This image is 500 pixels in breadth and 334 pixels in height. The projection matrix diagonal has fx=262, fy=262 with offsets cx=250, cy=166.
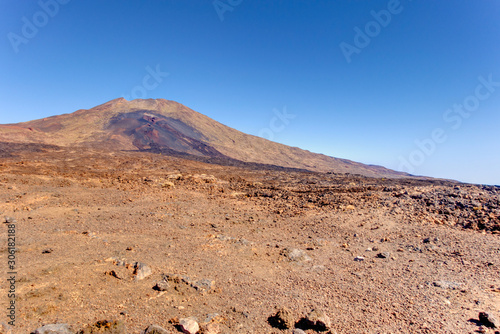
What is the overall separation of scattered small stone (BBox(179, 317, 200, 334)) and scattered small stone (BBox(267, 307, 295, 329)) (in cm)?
105

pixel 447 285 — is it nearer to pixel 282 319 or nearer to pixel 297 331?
pixel 297 331

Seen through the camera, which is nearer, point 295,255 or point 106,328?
point 106,328

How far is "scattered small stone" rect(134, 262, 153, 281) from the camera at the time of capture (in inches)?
187

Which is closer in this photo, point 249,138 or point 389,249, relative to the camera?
point 389,249

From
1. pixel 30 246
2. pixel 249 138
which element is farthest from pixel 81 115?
pixel 30 246

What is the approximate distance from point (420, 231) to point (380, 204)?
301cm

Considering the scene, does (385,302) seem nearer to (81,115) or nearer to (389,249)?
(389,249)

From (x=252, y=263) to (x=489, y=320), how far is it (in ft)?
13.2

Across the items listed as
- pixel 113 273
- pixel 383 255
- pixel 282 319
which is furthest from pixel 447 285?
pixel 113 273

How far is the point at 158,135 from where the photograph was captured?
45688mm

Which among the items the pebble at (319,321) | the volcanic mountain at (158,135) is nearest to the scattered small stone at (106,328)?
the pebble at (319,321)

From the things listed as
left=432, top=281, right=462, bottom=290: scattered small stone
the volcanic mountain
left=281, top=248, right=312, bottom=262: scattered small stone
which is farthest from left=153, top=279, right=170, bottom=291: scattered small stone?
the volcanic mountain

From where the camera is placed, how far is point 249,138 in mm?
69812

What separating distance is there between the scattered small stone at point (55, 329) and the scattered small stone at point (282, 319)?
259cm
